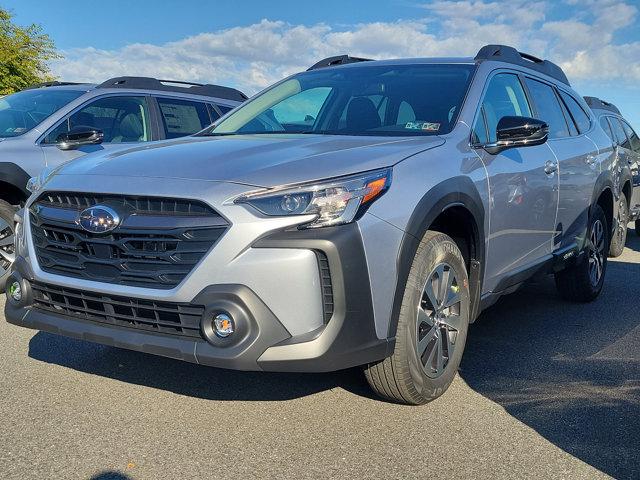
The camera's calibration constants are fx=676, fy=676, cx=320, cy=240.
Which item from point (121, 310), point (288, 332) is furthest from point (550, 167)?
point (121, 310)

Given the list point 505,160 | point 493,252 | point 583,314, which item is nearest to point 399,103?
point 505,160

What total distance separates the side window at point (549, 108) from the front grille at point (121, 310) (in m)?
3.19

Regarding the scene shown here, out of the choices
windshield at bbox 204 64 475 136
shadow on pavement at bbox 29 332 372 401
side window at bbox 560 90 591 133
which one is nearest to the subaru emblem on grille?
shadow on pavement at bbox 29 332 372 401

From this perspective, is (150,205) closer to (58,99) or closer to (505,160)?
(505,160)

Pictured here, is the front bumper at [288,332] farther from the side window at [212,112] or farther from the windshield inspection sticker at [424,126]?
the side window at [212,112]

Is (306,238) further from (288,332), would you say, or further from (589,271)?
(589,271)

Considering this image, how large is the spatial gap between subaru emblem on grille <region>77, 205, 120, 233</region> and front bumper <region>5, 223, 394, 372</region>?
501mm

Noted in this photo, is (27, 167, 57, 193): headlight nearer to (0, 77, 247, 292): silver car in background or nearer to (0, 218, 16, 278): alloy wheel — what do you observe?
(0, 77, 247, 292): silver car in background

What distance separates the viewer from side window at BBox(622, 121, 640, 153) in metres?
10.5

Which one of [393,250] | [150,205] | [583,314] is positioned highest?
[150,205]

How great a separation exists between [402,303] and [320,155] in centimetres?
76

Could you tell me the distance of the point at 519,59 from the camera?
4.86 metres

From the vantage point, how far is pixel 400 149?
3.19m

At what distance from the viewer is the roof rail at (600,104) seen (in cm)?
972
